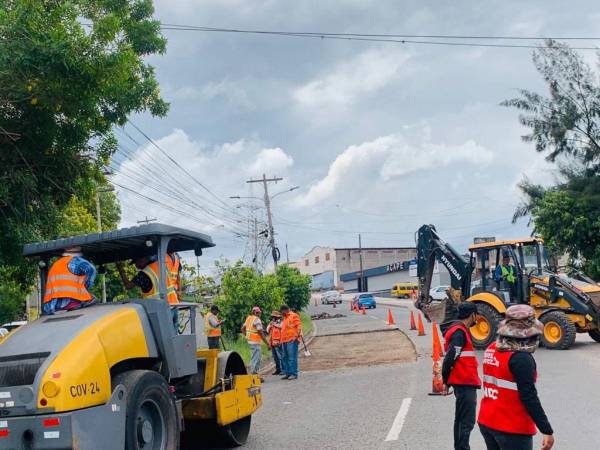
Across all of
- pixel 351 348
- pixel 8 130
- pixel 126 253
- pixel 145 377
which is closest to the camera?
pixel 145 377

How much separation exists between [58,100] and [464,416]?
6778 millimetres

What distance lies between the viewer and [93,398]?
563cm

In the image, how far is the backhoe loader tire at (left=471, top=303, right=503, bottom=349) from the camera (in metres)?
16.9

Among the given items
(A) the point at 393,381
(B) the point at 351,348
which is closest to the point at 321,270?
(B) the point at 351,348

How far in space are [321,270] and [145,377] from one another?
113038 mm

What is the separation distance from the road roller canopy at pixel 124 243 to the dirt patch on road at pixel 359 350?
9958mm

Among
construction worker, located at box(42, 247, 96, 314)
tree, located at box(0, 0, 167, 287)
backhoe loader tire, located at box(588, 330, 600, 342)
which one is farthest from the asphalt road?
tree, located at box(0, 0, 167, 287)

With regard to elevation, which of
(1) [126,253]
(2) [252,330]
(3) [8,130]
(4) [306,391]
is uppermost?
(3) [8,130]

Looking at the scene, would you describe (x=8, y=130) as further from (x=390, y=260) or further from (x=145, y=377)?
(x=390, y=260)

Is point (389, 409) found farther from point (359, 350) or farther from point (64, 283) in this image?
point (359, 350)

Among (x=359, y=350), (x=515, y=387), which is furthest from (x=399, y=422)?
(x=359, y=350)

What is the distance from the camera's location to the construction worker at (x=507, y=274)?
56.9ft

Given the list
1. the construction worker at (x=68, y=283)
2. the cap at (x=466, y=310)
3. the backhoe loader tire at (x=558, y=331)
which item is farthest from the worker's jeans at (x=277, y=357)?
the cap at (x=466, y=310)

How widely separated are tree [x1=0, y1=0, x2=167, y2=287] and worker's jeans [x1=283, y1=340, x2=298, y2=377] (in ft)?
18.5
